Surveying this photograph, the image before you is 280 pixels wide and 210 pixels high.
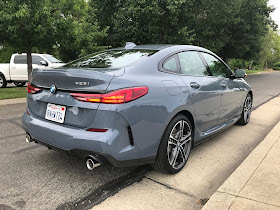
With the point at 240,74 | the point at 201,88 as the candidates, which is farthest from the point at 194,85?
the point at 240,74

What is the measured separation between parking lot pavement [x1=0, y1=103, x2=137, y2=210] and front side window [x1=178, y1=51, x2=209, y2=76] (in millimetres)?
1522

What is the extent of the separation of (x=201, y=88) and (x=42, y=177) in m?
2.30

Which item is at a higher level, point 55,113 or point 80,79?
point 80,79

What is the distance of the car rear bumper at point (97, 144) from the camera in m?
2.40

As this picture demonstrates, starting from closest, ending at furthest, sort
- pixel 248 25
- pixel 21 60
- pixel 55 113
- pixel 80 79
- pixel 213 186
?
pixel 80 79, pixel 55 113, pixel 213 186, pixel 21 60, pixel 248 25

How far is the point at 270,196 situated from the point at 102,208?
168 cm

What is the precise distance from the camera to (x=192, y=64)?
356 cm

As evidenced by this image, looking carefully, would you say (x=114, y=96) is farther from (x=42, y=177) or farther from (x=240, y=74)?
(x=240, y=74)

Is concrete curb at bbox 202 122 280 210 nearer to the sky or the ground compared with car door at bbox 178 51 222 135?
nearer to the ground

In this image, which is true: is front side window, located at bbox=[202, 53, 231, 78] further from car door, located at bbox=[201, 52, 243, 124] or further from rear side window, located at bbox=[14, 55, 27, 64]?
rear side window, located at bbox=[14, 55, 27, 64]

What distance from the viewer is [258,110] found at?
7203 mm

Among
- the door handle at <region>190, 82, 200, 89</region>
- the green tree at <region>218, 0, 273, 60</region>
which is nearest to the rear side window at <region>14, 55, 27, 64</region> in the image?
the door handle at <region>190, 82, 200, 89</region>

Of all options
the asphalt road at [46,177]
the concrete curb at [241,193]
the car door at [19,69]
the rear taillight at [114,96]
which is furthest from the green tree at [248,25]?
the rear taillight at [114,96]

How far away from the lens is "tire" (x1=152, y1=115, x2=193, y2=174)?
2844mm
